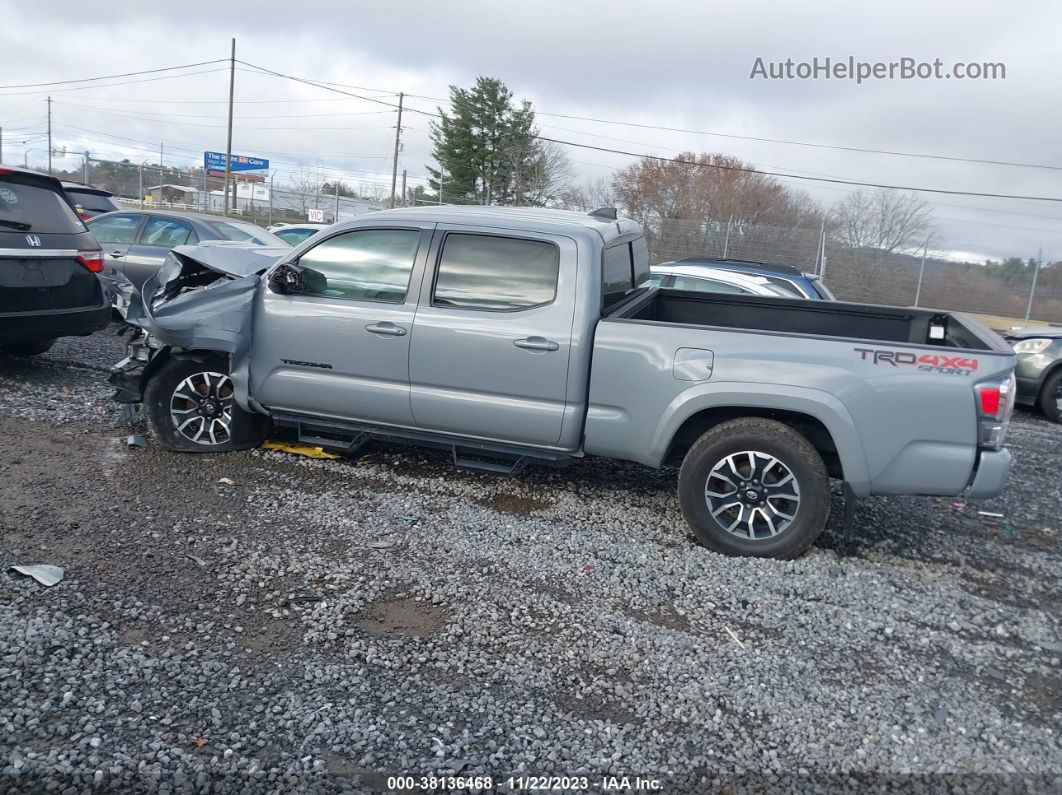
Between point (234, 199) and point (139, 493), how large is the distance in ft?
111

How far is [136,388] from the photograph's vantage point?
19.4 feet

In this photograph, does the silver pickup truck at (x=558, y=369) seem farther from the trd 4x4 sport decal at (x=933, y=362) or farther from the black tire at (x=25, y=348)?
the black tire at (x=25, y=348)

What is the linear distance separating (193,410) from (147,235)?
19.5ft

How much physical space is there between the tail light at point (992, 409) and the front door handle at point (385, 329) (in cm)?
337

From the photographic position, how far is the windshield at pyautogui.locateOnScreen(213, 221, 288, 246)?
35.1 ft

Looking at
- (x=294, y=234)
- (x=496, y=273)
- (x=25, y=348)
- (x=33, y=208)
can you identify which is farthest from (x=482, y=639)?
(x=294, y=234)

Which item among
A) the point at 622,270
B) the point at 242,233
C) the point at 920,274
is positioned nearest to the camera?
the point at 622,270

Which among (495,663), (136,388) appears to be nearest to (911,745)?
(495,663)

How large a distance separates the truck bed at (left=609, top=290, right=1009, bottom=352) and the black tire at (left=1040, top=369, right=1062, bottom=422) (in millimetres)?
5014

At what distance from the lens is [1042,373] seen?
9.54 meters


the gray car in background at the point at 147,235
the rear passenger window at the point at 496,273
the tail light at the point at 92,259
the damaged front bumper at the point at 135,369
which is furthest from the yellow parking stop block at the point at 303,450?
the gray car in background at the point at 147,235

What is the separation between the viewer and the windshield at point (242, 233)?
421 inches

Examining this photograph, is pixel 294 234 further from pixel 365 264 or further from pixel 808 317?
pixel 808 317

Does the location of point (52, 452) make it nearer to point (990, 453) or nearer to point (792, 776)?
point (792, 776)
